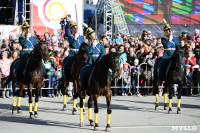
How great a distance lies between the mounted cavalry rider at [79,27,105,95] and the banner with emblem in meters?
16.0

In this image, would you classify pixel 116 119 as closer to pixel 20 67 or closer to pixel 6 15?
pixel 20 67

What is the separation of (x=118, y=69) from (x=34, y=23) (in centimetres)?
1876

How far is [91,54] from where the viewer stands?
487 inches

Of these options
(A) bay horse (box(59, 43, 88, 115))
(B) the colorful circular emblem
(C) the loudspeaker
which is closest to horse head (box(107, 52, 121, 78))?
(A) bay horse (box(59, 43, 88, 115))

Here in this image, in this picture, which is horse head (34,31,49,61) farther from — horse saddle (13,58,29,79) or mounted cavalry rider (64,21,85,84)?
mounted cavalry rider (64,21,85,84)

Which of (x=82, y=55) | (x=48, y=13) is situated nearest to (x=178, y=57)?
(x=82, y=55)

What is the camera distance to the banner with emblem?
93.7ft

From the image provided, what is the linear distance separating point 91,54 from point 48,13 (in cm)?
1706

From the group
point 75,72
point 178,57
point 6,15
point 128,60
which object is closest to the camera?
point 75,72

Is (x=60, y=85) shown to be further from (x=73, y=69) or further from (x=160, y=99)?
(x=160, y=99)

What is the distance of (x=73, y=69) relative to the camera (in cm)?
1459

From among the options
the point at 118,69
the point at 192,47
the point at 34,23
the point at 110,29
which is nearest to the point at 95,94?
the point at 118,69

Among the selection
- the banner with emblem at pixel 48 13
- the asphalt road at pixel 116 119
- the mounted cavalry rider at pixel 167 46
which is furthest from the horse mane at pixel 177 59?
the banner with emblem at pixel 48 13

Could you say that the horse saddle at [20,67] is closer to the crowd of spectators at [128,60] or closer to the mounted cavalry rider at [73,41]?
the mounted cavalry rider at [73,41]
